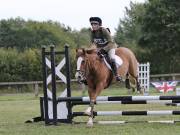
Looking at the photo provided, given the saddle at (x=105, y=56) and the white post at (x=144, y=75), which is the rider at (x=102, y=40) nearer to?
the saddle at (x=105, y=56)

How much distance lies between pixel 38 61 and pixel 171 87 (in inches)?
559

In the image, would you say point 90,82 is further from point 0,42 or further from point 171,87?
point 0,42

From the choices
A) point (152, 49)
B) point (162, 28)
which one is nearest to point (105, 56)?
point (162, 28)

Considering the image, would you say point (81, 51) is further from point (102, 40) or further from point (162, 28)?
point (162, 28)

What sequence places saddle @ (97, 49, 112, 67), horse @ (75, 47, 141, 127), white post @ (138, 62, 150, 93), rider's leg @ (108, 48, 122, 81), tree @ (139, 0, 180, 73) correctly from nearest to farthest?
horse @ (75, 47, 141, 127) < saddle @ (97, 49, 112, 67) < rider's leg @ (108, 48, 122, 81) < white post @ (138, 62, 150, 93) < tree @ (139, 0, 180, 73)

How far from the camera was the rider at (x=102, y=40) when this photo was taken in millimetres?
10898

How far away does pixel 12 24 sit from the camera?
226ft

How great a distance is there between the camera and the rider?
1090 centimetres

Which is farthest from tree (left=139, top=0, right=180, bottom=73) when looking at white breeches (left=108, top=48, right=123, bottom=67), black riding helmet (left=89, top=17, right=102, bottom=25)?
black riding helmet (left=89, top=17, right=102, bottom=25)

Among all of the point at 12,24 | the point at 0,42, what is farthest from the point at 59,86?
the point at 12,24

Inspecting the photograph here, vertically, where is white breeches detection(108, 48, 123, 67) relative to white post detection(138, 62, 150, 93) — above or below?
above

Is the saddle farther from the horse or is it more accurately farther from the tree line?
the tree line

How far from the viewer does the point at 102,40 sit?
11141 mm

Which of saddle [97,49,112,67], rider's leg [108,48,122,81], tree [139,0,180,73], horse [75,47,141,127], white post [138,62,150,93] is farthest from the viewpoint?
tree [139,0,180,73]
